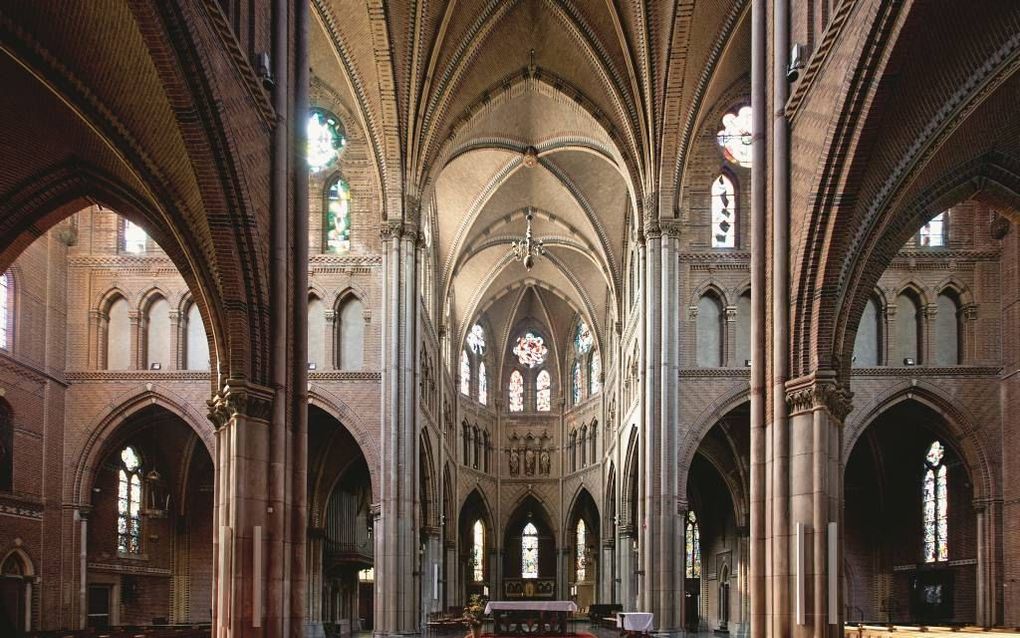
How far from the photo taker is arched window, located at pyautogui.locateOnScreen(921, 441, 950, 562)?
103 ft

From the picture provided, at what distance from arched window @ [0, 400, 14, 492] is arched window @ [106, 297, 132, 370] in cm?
370

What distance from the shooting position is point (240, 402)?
1592 centimetres

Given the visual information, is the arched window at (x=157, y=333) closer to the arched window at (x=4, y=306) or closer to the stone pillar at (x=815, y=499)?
the arched window at (x=4, y=306)

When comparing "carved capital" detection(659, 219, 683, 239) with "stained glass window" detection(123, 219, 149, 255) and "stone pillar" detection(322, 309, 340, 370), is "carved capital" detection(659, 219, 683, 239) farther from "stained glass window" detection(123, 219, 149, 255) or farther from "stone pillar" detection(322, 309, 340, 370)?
"stained glass window" detection(123, 219, 149, 255)

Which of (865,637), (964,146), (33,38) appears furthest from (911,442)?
(33,38)

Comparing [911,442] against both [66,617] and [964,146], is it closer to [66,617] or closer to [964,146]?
[964,146]

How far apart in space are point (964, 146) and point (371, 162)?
18451 mm

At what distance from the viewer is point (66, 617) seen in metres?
28.7

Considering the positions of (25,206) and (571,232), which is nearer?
(25,206)

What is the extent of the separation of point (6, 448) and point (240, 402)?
14781 mm

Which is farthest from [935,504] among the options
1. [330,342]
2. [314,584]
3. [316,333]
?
[314,584]

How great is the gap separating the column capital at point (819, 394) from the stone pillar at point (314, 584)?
2242 centimetres

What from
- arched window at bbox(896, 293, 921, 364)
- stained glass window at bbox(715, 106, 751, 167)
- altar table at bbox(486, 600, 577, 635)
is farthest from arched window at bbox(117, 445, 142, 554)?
arched window at bbox(896, 293, 921, 364)

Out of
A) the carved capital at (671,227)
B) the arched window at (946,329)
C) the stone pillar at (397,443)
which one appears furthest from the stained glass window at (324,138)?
the arched window at (946,329)
